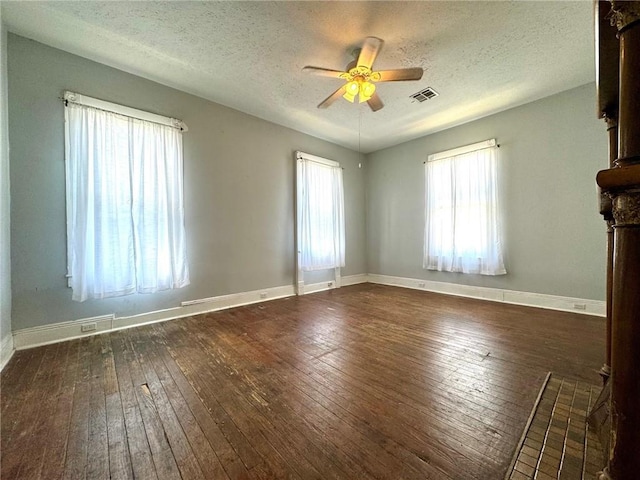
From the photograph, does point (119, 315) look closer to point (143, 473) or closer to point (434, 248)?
point (143, 473)

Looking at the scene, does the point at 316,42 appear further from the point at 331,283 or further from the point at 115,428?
the point at 331,283

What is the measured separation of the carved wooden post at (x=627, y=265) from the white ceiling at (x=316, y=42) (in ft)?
6.93

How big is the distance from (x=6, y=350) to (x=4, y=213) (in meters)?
1.21

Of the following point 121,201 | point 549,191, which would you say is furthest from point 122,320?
point 549,191

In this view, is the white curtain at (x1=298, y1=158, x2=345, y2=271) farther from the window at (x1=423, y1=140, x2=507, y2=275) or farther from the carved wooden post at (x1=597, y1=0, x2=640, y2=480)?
the carved wooden post at (x1=597, y1=0, x2=640, y2=480)

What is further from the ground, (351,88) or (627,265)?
(351,88)

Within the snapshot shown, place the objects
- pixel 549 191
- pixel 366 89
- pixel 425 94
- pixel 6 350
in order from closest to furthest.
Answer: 1. pixel 6 350
2. pixel 366 89
3. pixel 425 94
4. pixel 549 191

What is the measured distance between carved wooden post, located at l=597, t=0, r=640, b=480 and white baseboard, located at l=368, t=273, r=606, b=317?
384 centimetres

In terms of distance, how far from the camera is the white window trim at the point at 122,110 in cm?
258

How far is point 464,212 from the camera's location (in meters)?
4.25

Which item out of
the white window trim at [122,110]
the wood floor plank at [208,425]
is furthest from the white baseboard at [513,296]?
the white window trim at [122,110]

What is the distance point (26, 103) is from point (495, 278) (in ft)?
20.7

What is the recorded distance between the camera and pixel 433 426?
135 cm

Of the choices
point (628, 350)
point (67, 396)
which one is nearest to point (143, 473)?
point (67, 396)
